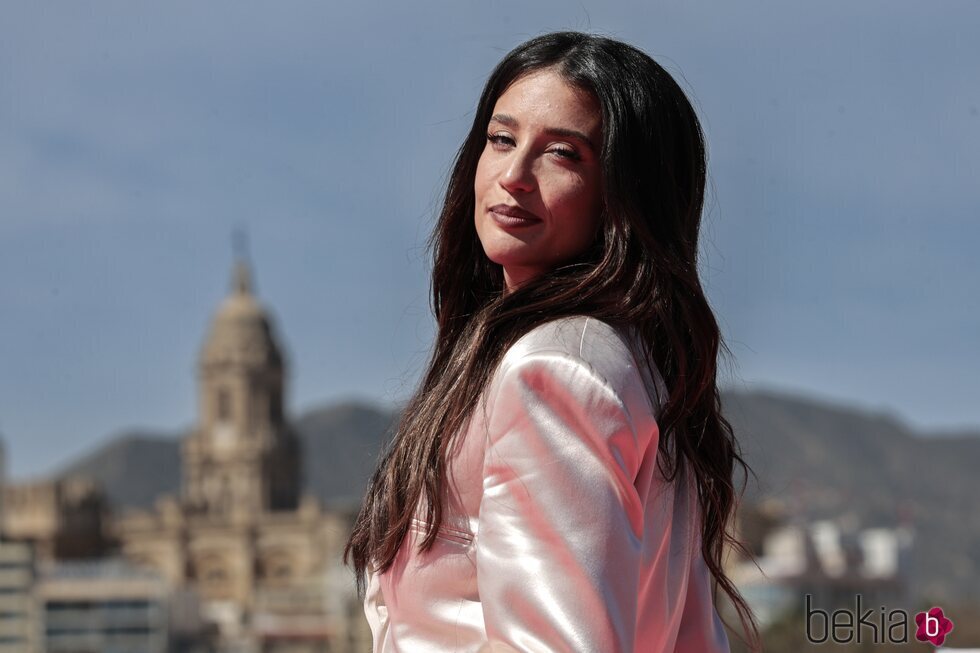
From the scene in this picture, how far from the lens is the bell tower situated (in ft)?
295

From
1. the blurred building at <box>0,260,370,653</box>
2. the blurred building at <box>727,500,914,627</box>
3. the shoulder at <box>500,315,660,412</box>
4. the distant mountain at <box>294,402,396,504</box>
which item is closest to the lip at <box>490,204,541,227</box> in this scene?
the shoulder at <box>500,315,660,412</box>

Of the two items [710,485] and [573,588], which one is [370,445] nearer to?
[710,485]

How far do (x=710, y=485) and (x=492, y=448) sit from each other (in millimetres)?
421

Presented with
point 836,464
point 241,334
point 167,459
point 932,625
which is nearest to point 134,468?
point 167,459

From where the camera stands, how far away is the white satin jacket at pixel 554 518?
1.97 meters

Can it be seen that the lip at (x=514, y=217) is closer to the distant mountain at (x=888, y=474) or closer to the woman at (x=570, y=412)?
the woman at (x=570, y=412)

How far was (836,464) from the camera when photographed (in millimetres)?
178125

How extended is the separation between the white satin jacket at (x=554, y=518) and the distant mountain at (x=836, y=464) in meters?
145

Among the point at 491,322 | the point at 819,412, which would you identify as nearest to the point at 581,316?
the point at 491,322

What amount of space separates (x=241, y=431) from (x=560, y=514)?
89.4 metres

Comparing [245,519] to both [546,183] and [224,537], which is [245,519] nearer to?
[224,537]

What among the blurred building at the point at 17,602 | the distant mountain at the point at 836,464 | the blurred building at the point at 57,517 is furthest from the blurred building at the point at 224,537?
the distant mountain at the point at 836,464

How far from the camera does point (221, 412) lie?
9194 cm

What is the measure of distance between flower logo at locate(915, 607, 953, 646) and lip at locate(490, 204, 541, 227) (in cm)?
183
